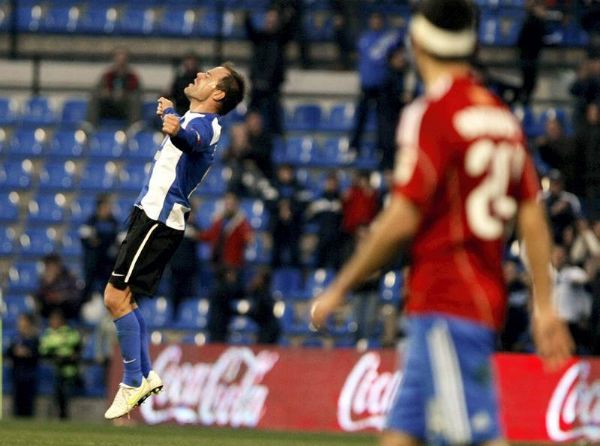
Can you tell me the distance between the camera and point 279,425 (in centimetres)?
1919

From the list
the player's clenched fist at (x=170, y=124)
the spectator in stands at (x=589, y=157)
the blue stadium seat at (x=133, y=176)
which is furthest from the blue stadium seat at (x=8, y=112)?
the player's clenched fist at (x=170, y=124)

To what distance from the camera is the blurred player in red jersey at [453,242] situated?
17.7 feet

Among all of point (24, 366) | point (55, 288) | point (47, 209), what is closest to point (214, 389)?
point (24, 366)

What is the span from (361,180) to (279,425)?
3761 millimetres

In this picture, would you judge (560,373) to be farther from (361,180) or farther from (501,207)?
(501,207)

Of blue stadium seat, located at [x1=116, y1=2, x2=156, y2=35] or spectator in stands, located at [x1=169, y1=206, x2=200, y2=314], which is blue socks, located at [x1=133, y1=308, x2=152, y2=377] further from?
blue stadium seat, located at [x1=116, y1=2, x2=156, y2=35]

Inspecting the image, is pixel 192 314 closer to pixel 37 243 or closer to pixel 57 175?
pixel 37 243

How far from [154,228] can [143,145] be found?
13.5 metres

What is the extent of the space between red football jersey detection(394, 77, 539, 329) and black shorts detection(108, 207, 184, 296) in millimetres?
5867

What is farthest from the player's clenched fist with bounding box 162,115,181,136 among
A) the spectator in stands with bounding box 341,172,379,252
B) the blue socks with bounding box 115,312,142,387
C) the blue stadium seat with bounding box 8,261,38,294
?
the blue stadium seat with bounding box 8,261,38,294

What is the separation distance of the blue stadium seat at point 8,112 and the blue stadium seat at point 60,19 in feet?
5.03

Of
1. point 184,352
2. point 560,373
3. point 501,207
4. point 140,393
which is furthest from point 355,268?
point 184,352

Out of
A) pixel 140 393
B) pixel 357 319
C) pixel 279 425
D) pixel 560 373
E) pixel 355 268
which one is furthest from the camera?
pixel 357 319

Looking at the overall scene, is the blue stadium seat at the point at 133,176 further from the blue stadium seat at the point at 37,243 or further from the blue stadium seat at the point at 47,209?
the blue stadium seat at the point at 37,243
